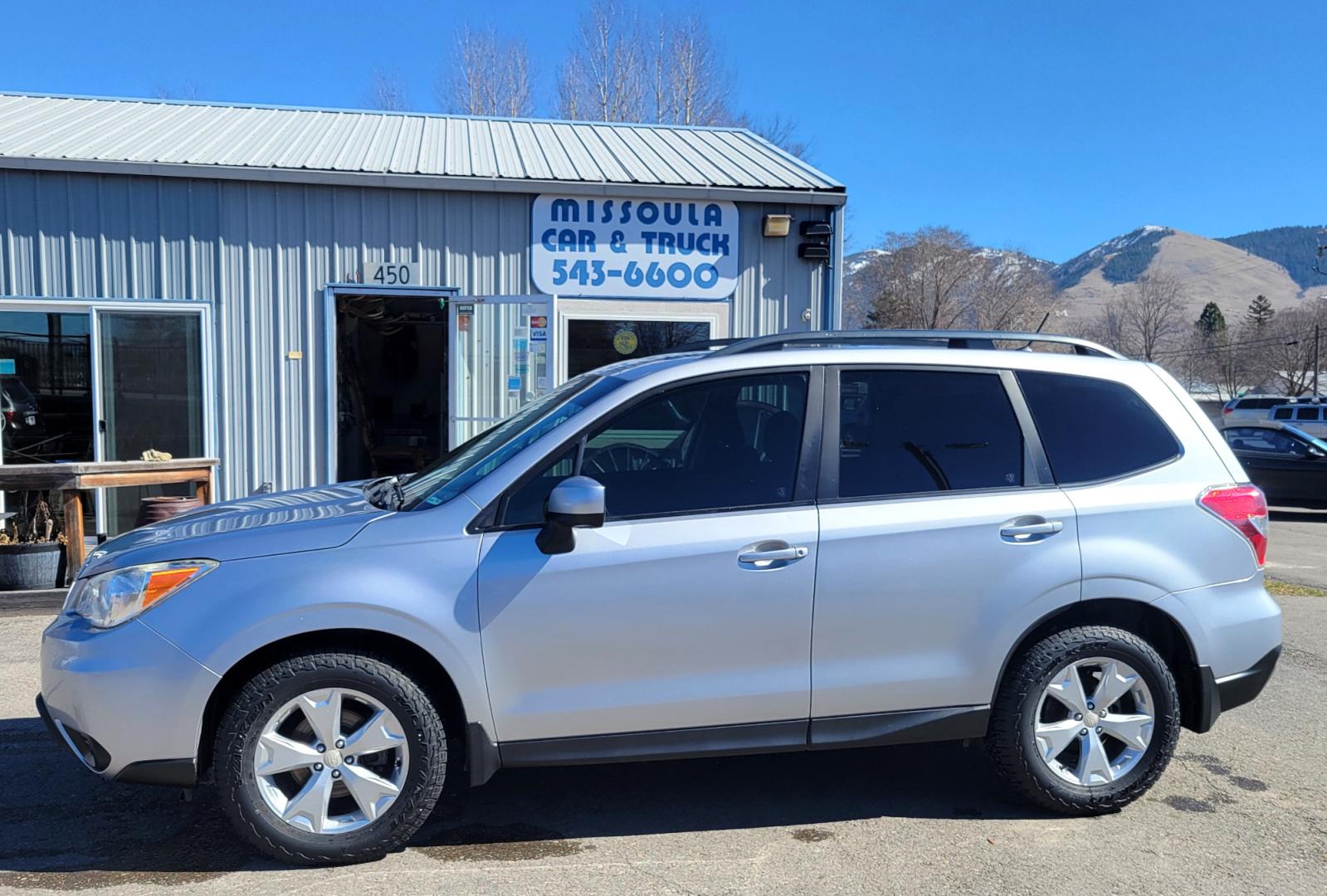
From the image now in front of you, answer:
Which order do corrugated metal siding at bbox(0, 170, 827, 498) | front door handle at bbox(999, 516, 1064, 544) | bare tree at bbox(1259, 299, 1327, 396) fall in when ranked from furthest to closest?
bare tree at bbox(1259, 299, 1327, 396)
corrugated metal siding at bbox(0, 170, 827, 498)
front door handle at bbox(999, 516, 1064, 544)

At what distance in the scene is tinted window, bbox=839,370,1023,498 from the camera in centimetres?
371

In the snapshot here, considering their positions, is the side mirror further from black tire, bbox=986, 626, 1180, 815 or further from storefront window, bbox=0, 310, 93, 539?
storefront window, bbox=0, 310, 93, 539

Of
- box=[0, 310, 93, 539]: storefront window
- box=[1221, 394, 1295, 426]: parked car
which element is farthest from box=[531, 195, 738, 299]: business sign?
box=[1221, 394, 1295, 426]: parked car

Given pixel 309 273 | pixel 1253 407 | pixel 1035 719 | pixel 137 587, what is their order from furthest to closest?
1. pixel 1253 407
2. pixel 309 273
3. pixel 1035 719
4. pixel 137 587

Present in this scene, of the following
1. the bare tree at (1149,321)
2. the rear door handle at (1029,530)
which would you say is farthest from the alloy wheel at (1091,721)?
the bare tree at (1149,321)

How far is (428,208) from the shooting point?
9.48 metres

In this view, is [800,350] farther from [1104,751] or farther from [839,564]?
[1104,751]

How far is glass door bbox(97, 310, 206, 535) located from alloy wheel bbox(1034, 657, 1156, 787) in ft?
27.0

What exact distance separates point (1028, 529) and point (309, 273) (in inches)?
303

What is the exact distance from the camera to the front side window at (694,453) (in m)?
3.50

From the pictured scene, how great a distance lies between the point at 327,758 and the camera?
329 centimetres

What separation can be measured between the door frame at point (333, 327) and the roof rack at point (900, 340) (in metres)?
6.03

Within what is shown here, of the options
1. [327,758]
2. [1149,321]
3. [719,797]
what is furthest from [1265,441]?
[1149,321]

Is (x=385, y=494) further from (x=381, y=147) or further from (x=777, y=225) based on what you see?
(x=381, y=147)
